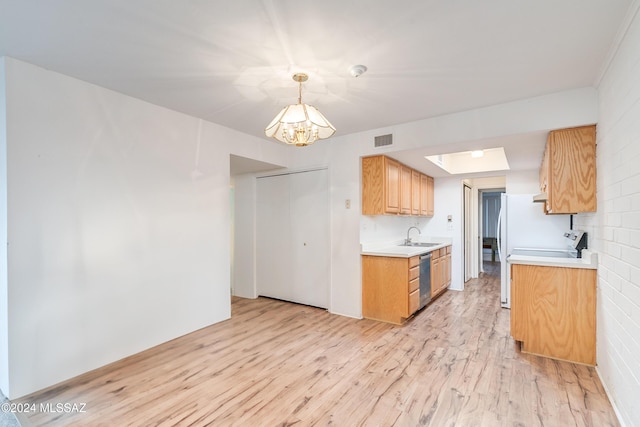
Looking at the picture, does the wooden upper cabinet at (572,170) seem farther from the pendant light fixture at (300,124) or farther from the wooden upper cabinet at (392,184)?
the pendant light fixture at (300,124)

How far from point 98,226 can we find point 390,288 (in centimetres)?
312

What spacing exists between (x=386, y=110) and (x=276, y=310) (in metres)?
3.00

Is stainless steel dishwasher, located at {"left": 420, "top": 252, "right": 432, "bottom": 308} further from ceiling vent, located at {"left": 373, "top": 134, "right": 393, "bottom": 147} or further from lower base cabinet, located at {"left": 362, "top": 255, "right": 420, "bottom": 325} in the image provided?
ceiling vent, located at {"left": 373, "top": 134, "right": 393, "bottom": 147}

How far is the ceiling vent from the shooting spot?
370cm

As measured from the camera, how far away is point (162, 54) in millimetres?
2096

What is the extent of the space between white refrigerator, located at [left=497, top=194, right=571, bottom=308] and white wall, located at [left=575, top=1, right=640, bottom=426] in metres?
1.71

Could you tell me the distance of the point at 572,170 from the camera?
2.71 metres

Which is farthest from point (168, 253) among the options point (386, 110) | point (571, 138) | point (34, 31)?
point (571, 138)

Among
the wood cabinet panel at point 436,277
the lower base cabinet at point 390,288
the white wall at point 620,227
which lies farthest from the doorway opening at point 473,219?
the white wall at point 620,227

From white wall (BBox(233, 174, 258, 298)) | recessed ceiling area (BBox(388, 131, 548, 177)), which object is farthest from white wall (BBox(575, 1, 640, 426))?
white wall (BBox(233, 174, 258, 298))

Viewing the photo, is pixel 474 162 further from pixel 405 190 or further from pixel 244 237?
pixel 244 237

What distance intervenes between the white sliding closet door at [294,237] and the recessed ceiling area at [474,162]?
195cm

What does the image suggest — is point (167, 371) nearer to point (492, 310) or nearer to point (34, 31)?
point (34, 31)

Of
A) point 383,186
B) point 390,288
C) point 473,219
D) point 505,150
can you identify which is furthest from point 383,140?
point 473,219
